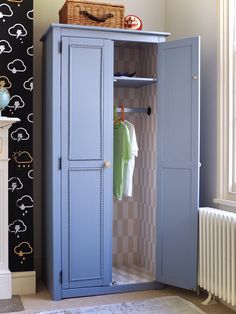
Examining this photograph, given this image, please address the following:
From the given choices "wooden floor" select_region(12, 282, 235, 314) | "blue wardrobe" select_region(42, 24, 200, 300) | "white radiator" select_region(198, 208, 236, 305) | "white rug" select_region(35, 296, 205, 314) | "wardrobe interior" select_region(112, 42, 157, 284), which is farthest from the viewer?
"wardrobe interior" select_region(112, 42, 157, 284)

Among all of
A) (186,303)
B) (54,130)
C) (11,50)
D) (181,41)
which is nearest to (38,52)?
(11,50)

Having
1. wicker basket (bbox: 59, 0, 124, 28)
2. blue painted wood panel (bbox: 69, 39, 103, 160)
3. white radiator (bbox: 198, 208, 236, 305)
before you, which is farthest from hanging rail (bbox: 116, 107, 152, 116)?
white radiator (bbox: 198, 208, 236, 305)

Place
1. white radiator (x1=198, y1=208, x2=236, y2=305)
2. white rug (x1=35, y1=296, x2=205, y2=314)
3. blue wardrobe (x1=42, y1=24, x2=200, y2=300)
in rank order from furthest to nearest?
blue wardrobe (x1=42, y1=24, x2=200, y2=300) → white rug (x1=35, y1=296, x2=205, y2=314) → white radiator (x1=198, y1=208, x2=236, y2=305)

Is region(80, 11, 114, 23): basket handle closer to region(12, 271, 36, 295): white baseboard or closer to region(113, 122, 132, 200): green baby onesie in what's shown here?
region(113, 122, 132, 200): green baby onesie

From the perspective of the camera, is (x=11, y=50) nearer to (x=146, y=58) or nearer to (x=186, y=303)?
(x=146, y=58)

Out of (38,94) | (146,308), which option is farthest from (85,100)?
(146,308)

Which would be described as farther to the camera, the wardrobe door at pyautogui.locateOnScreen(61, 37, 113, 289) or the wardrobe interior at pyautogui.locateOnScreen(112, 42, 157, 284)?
the wardrobe interior at pyautogui.locateOnScreen(112, 42, 157, 284)

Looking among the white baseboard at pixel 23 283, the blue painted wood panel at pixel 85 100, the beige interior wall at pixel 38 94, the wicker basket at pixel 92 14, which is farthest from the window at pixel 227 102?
the white baseboard at pixel 23 283

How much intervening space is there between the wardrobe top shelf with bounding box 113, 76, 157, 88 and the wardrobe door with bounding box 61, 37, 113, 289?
5.0 inches

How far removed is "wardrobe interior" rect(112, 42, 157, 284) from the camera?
162 inches

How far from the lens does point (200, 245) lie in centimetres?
359

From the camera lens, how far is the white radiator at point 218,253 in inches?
127

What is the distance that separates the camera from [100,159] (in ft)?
12.2

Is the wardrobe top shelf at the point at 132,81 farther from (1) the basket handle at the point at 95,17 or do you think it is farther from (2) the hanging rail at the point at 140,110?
(1) the basket handle at the point at 95,17
